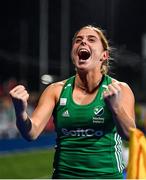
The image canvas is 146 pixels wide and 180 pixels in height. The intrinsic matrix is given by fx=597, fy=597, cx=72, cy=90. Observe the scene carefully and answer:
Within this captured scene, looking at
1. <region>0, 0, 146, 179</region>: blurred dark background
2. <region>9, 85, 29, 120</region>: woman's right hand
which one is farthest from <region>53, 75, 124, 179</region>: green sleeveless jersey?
<region>0, 0, 146, 179</region>: blurred dark background

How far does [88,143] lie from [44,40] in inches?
639

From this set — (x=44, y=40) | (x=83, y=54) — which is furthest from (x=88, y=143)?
(x=44, y=40)

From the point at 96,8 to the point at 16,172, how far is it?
3589 mm

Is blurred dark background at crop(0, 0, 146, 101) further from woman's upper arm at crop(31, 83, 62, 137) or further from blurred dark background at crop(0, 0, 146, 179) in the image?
Result: woman's upper arm at crop(31, 83, 62, 137)

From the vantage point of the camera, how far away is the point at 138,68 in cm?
2008

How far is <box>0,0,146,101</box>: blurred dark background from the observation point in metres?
19.2

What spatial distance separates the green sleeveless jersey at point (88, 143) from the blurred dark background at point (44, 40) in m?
15.3

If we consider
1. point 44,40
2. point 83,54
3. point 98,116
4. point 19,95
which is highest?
point 83,54

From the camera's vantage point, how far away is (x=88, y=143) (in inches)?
128

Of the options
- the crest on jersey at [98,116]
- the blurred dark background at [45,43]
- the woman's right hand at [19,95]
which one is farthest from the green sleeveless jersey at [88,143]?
the blurred dark background at [45,43]

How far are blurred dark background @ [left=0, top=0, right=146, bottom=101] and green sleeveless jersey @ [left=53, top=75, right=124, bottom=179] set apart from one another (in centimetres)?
1528

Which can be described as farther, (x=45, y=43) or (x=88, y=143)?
(x=45, y=43)

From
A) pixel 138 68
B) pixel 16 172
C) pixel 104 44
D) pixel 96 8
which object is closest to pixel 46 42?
pixel 138 68

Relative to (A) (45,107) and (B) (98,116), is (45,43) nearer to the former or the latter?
(A) (45,107)
